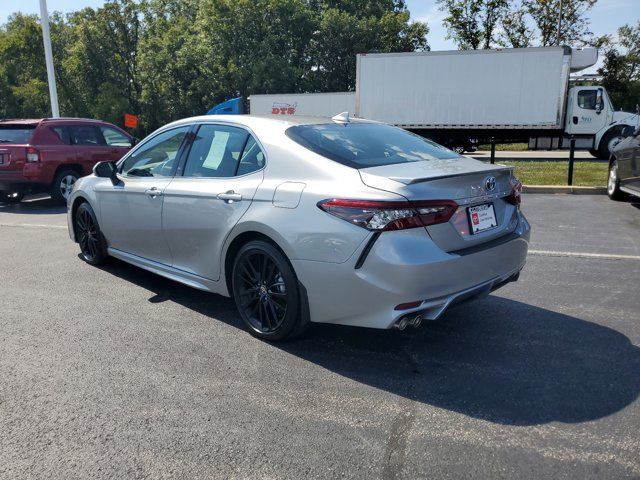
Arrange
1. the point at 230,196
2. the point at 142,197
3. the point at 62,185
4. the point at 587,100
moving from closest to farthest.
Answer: the point at 230,196 → the point at 142,197 → the point at 62,185 → the point at 587,100

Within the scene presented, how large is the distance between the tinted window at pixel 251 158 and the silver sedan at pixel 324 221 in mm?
11

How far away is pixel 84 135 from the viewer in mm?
11219

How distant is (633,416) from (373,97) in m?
21.0

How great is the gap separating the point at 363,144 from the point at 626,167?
22.4 ft

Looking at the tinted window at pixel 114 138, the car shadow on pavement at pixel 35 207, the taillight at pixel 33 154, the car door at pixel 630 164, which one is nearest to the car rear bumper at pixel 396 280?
the car door at pixel 630 164

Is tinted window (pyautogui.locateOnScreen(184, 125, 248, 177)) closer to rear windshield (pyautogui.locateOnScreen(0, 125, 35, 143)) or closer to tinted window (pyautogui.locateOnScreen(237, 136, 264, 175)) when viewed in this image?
tinted window (pyautogui.locateOnScreen(237, 136, 264, 175))

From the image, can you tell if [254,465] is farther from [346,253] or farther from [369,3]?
[369,3]

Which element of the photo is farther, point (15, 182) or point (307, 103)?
point (307, 103)

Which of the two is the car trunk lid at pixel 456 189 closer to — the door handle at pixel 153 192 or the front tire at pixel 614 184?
the door handle at pixel 153 192

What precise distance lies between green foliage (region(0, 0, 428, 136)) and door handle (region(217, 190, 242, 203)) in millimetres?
35405

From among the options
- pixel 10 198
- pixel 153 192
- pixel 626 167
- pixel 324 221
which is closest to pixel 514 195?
pixel 324 221

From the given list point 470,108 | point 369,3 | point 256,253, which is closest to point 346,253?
point 256,253

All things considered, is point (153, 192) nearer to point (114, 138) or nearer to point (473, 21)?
point (114, 138)

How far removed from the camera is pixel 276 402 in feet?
10.2
